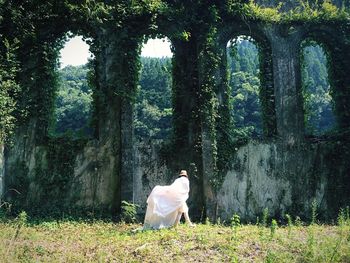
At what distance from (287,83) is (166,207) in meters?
7.10

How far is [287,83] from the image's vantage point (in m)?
15.0

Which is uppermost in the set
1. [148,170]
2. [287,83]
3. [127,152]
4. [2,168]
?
[287,83]

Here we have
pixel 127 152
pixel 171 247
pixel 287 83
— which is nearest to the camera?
pixel 171 247

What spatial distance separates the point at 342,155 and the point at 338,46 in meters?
4.14

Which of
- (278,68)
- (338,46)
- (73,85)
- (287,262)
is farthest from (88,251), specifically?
(73,85)

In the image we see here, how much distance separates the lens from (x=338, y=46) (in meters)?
15.5

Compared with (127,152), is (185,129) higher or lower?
higher

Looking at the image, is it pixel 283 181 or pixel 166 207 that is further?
pixel 283 181

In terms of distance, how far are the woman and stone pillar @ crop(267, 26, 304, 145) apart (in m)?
5.37

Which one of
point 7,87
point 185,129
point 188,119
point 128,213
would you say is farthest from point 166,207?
point 7,87

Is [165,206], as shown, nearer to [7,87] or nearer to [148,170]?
[148,170]

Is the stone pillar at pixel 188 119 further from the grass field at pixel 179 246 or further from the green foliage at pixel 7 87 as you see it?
the green foliage at pixel 7 87

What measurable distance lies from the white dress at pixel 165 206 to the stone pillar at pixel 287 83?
5377 mm

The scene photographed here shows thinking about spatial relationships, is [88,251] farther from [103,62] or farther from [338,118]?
[338,118]
